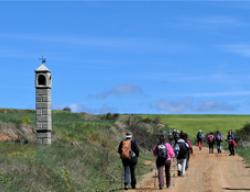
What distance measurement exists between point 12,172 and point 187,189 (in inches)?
252

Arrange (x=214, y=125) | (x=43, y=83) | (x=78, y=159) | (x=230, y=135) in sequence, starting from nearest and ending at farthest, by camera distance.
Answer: (x=78, y=159) → (x=43, y=83) → (x=230, y=135) → (x=214, y=125)

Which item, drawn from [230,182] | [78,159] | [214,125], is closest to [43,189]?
[78,159]

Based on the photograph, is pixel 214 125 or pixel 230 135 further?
pixel 214 125

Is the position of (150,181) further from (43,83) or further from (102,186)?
(43,83)

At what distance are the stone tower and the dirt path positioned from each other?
4125mm

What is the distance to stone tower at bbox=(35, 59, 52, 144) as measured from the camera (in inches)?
1157

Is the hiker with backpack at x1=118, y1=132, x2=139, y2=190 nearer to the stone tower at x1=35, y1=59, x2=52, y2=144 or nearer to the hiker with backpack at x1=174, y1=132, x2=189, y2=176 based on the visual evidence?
the hiker with backpack at x1=174, y1=132, x2=189, y2=176

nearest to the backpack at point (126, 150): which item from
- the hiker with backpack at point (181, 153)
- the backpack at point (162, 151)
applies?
the backpack at point (162, 151)

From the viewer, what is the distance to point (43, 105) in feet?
97.5

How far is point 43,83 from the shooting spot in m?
30.1

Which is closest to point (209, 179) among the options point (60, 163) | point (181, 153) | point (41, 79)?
point (181, 153)

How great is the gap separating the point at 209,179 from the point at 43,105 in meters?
6.86

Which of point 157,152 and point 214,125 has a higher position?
point 214,125

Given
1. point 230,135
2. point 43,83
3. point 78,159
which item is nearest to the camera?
point 78,159
